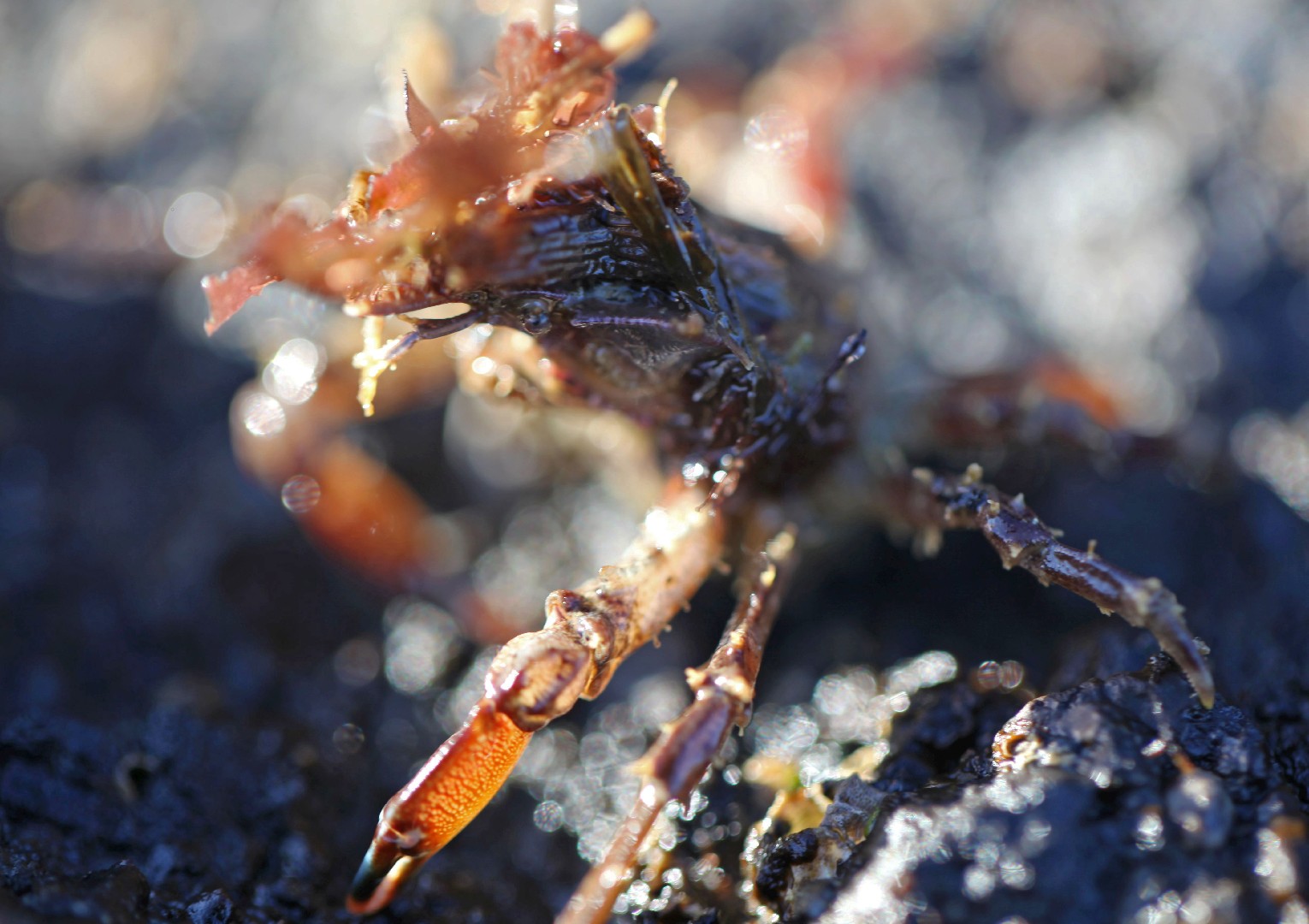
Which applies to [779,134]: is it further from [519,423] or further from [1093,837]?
[1093,837]

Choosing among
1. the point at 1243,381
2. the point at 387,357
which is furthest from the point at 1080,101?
the point at 387,357

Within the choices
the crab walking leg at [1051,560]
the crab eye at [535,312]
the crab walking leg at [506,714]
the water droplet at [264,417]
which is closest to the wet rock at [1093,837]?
the crab walking leg at [1051,560]

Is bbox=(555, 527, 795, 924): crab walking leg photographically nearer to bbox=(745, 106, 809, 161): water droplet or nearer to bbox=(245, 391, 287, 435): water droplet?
bbox=(245, 391, 287, 435): water droplet

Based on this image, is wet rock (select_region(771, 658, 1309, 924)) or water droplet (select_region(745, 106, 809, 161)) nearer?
wet rock (select_region(771, 658, 1309, 924))

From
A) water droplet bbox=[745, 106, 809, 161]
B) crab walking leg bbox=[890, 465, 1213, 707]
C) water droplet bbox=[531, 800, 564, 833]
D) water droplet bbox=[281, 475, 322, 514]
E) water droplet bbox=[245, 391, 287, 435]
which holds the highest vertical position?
water droplet bbox=[745, 106, 809, 161]

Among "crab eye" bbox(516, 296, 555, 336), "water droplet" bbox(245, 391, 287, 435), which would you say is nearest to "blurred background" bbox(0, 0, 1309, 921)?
"water droplet" bbox(245, 391, 287, 435)

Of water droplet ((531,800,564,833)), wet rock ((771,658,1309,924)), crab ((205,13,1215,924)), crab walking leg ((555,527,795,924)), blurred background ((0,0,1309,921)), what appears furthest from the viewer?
water droplet ((531,800,564,833))

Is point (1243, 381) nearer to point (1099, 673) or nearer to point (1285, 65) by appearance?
point (1285, 65)

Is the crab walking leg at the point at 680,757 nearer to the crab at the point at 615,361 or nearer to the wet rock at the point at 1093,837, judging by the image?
the crab at the point at 615,361
